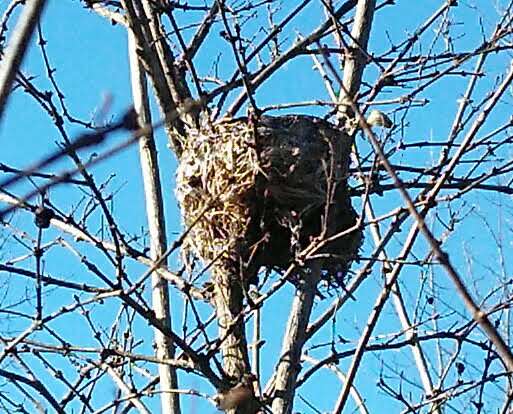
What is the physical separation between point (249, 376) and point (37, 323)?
2.06 feet

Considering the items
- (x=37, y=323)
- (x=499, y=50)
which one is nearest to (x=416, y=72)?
(x=499, y=50)

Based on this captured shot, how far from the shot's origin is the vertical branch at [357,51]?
3.66 metres

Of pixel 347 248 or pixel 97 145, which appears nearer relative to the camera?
pixel 97 145

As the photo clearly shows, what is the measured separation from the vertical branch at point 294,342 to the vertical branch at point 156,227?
0.35 meters

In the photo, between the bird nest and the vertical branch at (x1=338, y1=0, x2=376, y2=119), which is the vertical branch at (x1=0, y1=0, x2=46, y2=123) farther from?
the vertical branch at (x1=338, y1=0, x2=376, y2=119)

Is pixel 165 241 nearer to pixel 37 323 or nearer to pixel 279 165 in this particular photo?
pixel 279 165

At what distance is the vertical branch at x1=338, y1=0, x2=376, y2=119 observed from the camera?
3.66 meters

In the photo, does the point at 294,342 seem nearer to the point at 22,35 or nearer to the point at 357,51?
the point at 357,51

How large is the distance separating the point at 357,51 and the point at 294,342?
965mm

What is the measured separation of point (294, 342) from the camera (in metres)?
3.32

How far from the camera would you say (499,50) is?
3541 millimetres

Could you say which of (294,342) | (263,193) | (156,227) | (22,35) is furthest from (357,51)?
(22,35)

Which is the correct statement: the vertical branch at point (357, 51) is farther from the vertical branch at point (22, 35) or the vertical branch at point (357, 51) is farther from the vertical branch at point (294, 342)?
the vertical branch at point (22, 35)

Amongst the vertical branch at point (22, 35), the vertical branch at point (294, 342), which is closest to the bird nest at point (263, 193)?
the vertical branch at point (294, 342)
